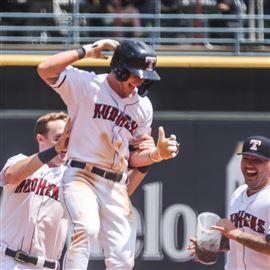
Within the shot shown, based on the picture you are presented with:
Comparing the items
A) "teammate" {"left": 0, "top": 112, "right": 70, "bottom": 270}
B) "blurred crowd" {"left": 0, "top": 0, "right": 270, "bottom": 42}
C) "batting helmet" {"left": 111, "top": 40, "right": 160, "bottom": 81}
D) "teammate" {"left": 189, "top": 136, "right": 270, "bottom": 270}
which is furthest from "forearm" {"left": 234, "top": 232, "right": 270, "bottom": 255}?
"blurred crowd" {"left": 0, "top": 0, "right": 270, "bottom": 42}

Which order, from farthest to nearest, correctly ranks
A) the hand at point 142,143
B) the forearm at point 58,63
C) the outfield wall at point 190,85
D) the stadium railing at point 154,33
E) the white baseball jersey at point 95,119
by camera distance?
the stadium railing at point 154,33, the outfield wall at point 190,85, the hand at point 142,143, the white baseball jersey at point 95,119, the forearm at point 58,63

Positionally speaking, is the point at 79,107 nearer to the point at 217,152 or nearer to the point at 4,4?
the point at 217,152

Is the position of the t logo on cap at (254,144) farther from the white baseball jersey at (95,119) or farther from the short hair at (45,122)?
the short hair at (45,122)

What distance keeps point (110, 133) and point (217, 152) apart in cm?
437

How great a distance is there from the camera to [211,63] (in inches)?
408

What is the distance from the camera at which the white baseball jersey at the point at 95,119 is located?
6.00m

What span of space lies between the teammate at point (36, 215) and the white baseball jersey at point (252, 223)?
1129 mm

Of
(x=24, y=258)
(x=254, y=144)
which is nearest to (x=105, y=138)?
(x=254, y=144)

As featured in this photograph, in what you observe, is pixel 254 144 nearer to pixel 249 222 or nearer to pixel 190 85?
pixel 249 222

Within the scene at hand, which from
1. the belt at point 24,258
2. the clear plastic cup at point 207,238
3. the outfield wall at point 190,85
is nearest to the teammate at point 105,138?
the clear plastic cup at point 207,238

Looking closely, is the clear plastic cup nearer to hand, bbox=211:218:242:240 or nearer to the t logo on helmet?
hand, bbox=211:218:242:240

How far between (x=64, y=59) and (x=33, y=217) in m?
1.22

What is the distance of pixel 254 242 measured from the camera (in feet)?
19.8

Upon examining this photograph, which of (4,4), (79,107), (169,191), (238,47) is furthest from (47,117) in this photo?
(4,4)
